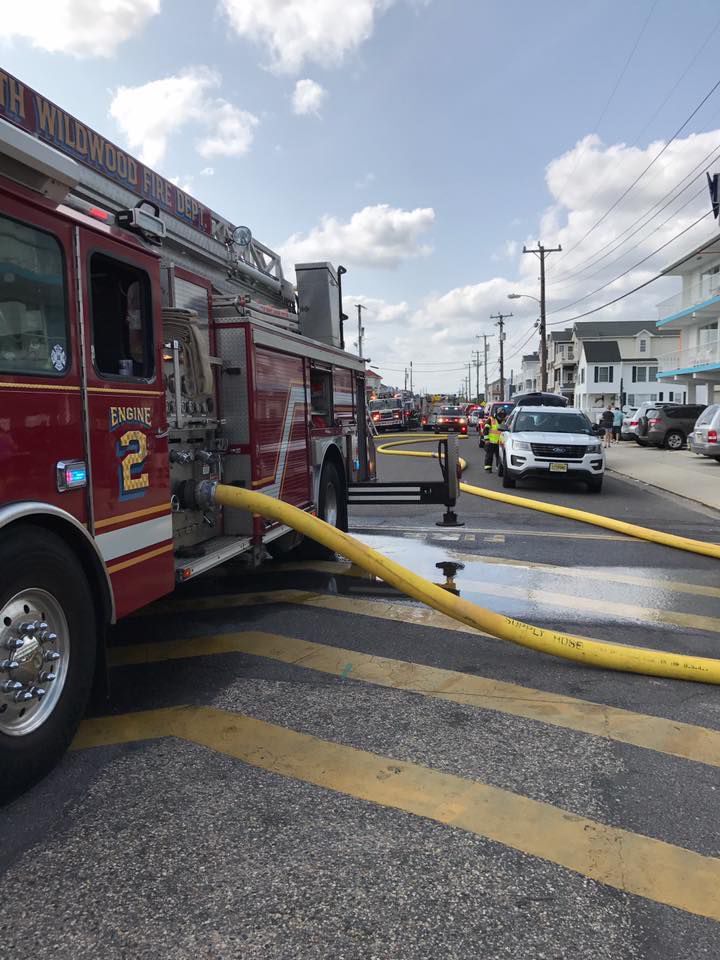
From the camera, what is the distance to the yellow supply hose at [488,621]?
14.8 feet

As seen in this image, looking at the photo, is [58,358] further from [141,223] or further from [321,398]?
[321,398]

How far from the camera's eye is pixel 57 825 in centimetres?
288

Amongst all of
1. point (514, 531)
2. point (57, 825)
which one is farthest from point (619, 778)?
point (514, 531)

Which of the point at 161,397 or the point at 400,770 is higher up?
the point at 161,397

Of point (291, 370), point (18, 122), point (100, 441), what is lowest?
point (100, 441)

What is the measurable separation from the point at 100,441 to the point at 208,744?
1.57 metres

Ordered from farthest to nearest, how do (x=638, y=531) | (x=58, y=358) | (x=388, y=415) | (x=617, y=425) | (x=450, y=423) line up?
(x=388, y=415)
(x=450, y=423)
(x=617, y=425)
(x=638, y=531)
(x=58, y=358)

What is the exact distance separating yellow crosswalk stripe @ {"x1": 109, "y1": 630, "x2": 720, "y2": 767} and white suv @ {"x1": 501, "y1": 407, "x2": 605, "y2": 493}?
9.82m

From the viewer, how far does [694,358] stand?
128 ft

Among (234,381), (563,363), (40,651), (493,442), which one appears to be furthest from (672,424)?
(563,363)

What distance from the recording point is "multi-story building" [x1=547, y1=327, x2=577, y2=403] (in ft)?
276

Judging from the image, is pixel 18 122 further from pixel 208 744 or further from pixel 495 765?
pixel 495 765

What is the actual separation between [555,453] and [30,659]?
12.3 m

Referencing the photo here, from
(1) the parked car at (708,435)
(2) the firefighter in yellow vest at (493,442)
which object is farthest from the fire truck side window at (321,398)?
(1) the parked car at (708,435)
